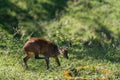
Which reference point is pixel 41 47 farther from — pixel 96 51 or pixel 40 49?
pixel 96 51

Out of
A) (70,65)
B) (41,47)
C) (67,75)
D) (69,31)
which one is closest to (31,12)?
(69,31)

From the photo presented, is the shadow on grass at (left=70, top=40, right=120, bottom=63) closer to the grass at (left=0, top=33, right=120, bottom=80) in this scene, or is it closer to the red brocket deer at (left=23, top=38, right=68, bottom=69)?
the grass at (left=0, top=33, right=120, bottom=80)

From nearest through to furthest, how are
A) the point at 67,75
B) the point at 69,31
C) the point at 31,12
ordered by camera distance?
1. the point at 67,75
2. the point at 69,31
3. the point at 31,12

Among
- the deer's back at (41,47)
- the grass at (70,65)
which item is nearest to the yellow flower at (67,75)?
the grass at (70,65)

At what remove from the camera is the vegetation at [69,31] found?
13.3 meters

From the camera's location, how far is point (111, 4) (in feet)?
85.4

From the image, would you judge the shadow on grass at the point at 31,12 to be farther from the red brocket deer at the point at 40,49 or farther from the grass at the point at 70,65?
the red brocket deer at the point at 40,49

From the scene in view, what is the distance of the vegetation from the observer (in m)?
13.3

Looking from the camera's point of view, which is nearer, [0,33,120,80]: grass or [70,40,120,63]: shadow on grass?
[0,33,120,80]: grass

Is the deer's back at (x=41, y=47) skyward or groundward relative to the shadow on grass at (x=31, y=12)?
skyward

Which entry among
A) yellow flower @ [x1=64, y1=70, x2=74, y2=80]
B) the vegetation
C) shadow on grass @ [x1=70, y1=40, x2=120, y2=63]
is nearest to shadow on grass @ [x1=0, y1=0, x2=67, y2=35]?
the vegetation

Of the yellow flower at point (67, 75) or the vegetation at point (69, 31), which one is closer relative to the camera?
the yellow flower at point (67, 75)

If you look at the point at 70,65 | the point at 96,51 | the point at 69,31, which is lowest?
the point at 69,31

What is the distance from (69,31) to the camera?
77.7ft
